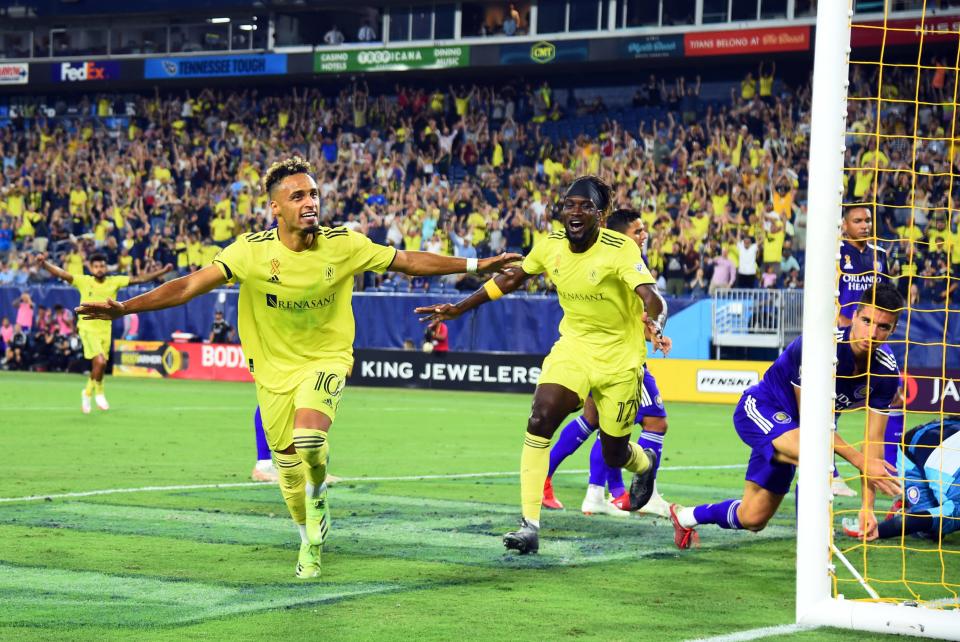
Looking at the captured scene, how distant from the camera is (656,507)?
10781 mm

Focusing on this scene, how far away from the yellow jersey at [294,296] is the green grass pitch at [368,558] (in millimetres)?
1220

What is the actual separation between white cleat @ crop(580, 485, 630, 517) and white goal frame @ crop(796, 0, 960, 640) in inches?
159

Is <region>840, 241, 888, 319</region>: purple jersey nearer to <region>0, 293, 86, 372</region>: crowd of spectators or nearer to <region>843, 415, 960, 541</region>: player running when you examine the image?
<region>843, 415, 960, 541</region>: player running

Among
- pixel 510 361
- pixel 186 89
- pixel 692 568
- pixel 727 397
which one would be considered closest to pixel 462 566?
pixel 692 568

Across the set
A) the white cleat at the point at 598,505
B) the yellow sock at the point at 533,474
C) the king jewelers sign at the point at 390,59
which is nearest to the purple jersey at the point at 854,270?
the white cleat at the point at 598,505

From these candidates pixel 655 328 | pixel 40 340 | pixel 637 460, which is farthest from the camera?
pixel 40 340

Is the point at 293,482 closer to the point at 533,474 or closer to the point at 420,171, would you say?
the point at 533,474

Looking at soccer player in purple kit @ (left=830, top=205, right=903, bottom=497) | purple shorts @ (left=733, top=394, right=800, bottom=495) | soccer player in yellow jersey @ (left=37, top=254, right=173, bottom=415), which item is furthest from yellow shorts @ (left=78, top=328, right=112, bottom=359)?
purple shorts @ (left=733, top=394, right=800, bottom=495)

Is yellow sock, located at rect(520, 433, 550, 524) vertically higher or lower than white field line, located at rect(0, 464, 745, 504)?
higher

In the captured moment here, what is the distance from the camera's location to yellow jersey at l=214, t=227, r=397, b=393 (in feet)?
26.7

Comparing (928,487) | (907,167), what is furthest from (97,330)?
(907,167)

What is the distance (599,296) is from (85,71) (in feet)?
132

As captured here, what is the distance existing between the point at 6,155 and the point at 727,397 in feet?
94.4

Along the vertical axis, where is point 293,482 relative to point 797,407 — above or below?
below
